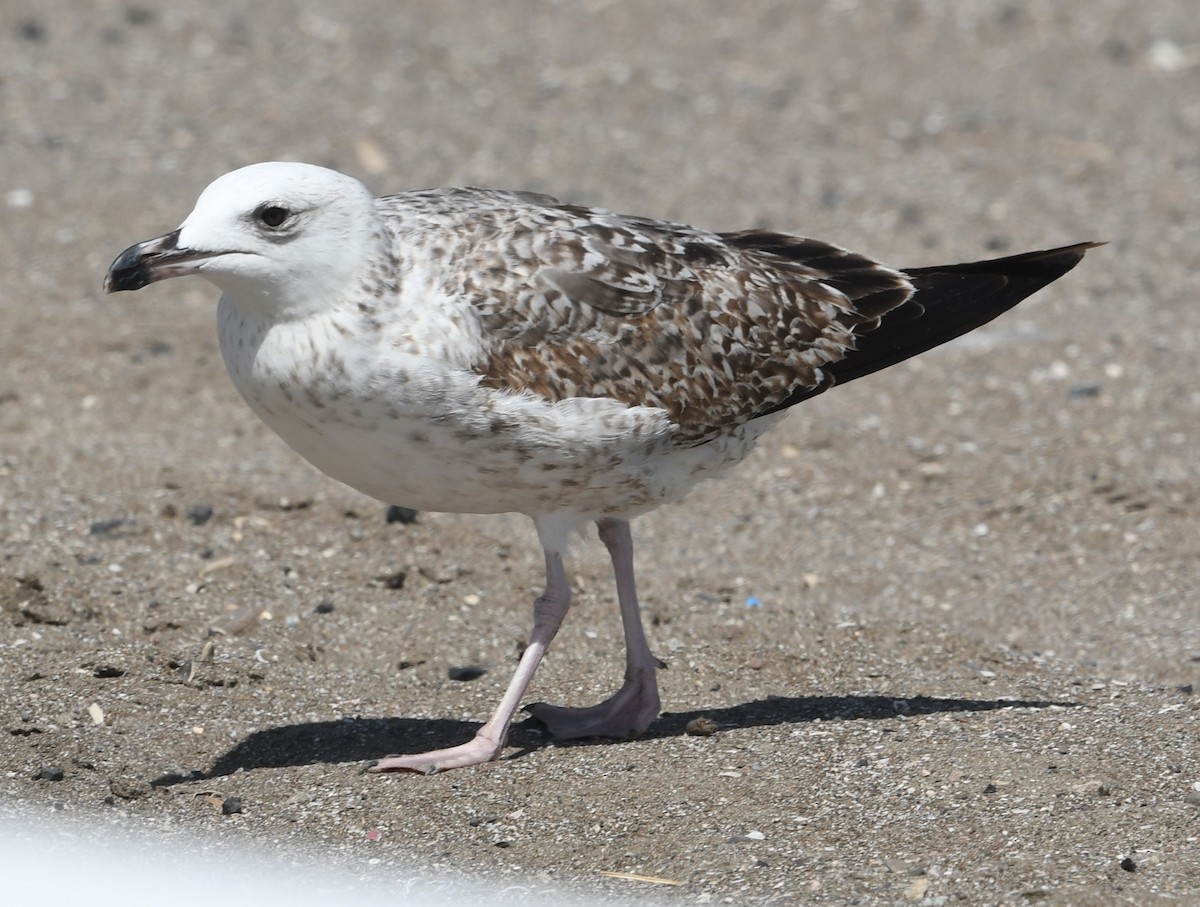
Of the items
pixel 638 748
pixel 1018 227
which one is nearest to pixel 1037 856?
pixel 638 748

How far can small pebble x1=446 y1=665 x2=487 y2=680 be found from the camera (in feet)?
23.8

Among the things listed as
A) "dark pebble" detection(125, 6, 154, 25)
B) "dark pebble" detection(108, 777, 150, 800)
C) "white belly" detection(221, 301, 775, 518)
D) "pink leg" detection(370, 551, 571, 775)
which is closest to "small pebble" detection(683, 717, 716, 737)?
"pink leg" detection(370, 551, 571, 775)

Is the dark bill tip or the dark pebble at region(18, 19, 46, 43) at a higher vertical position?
the dark pebble at region(18, 19, 46, 43)

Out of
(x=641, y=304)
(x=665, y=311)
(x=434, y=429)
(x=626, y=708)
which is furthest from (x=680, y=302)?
(x=626, y=708)

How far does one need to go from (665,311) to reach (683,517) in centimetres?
283

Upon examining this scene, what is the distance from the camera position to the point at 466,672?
7.28 metres

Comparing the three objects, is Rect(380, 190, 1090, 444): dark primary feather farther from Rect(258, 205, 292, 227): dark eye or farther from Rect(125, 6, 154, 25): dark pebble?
Rect(125, 6, 154, 25): dark pebble

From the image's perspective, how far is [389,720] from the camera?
6.89 meters

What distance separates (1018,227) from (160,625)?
753cm

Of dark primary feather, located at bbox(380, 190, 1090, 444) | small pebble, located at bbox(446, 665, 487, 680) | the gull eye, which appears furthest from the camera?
small pebble, located at bbox(446, 665, 487, 680)

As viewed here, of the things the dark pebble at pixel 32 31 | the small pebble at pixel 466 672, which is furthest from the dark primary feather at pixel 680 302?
the dark pebble at pixel 32 31

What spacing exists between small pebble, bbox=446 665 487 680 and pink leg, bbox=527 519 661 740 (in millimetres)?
546

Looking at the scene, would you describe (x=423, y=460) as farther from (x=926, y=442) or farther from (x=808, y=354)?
(x=926, y=442)

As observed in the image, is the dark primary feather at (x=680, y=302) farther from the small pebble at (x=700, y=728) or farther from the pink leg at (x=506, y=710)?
the small pebble at (x=700, y=728)
